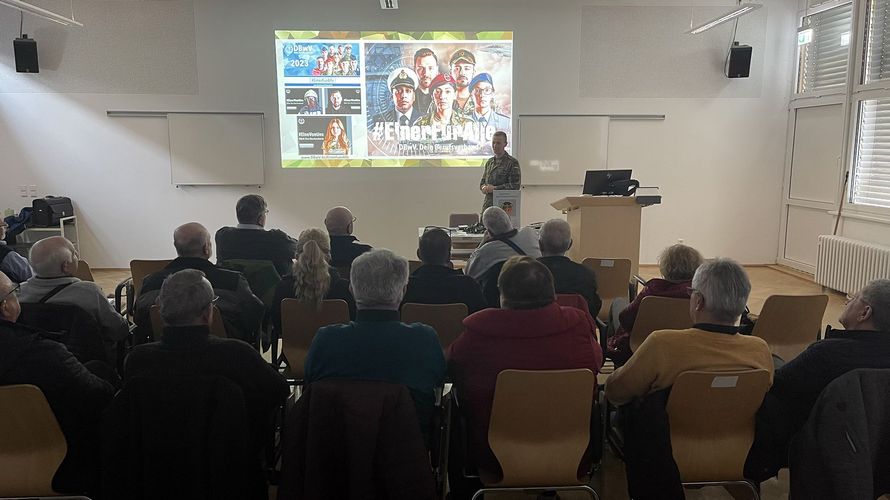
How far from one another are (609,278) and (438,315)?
5.81 feet

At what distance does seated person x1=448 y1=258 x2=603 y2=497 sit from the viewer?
6.93 feet

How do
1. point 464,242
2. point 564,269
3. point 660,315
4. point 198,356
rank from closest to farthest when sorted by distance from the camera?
1. point 198,356
2. point 660,315
3. point 564,269
4. point 464,242

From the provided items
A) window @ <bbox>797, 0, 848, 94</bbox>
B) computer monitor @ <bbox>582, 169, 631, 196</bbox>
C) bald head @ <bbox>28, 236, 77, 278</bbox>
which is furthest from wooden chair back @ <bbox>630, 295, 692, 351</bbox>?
window @ <bbox>797, 0, 848, 94</bbox>

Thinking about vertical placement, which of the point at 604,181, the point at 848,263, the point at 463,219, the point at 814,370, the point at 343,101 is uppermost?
the point at 343,101

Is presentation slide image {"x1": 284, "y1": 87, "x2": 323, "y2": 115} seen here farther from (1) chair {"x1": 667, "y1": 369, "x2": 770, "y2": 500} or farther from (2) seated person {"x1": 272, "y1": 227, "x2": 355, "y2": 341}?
(1) chair {"x1": 667, "y1": 369, "x2": 770, "y2": 500}

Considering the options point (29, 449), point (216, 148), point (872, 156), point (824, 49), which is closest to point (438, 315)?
point (29, 449)

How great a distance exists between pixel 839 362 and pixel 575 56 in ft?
21.2

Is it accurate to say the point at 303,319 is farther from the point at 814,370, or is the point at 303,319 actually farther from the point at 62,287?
the point at 814,370

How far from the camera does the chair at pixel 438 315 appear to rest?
9.62 feet

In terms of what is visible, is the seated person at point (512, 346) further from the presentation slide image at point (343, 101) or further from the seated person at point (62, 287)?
the presentation slide image at point (343, 101)

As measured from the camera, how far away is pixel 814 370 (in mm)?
2039

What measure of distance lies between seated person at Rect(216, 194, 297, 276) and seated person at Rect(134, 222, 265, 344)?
670 millimetres

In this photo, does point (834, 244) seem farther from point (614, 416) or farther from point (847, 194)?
point (614, 416)

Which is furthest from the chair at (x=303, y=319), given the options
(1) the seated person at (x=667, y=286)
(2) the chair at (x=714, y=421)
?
(2) the chair at (x=714, y=421)
